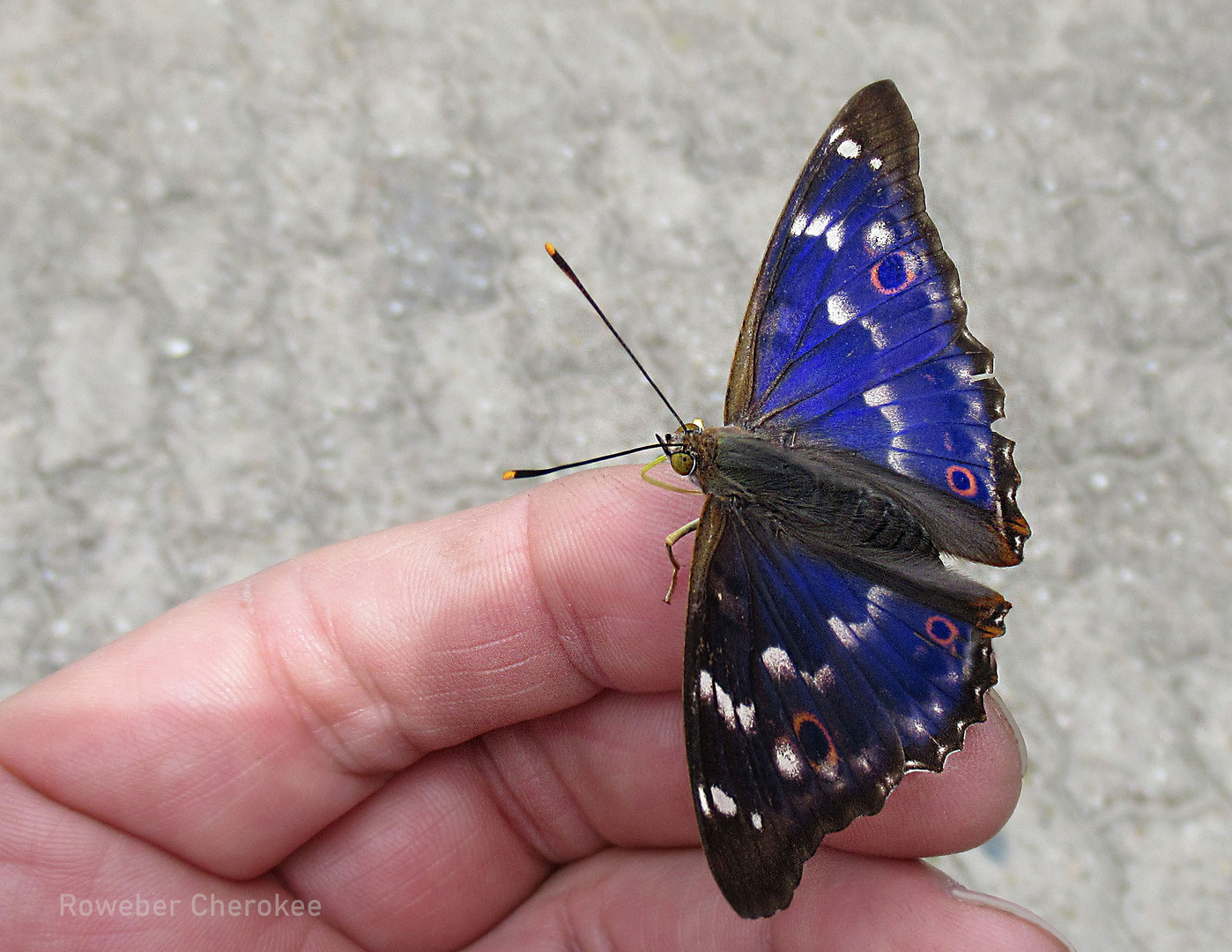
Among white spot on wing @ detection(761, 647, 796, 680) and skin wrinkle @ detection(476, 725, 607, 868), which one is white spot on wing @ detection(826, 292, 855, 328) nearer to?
white spot on wing @ detection(761, 647, 796, 680)

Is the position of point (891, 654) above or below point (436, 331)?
below

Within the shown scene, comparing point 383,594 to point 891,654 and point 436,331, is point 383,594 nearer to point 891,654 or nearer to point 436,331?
point 891,654

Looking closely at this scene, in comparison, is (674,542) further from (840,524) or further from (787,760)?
(787,760)

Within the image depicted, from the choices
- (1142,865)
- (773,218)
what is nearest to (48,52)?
(773,218)

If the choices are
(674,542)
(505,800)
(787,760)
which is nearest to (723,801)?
(787,760)

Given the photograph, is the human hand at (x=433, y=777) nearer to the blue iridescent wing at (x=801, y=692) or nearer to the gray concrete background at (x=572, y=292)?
the blue iridescent wing at (x=801, y=692)
